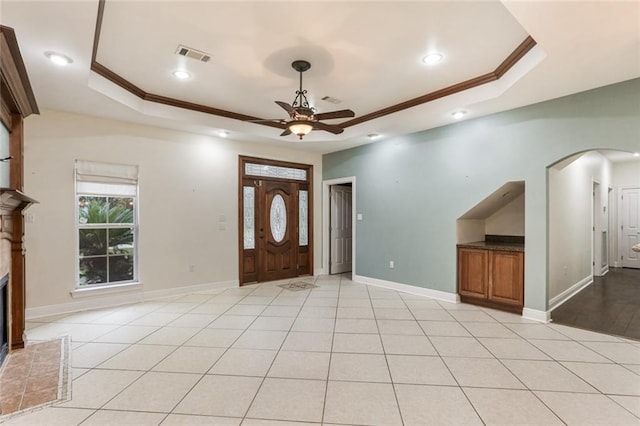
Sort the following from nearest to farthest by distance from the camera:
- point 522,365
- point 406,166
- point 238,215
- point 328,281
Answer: point 522,365 → point 406,166 → point 238,215 → point 328,281

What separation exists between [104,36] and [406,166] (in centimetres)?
439

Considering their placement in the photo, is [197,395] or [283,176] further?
[283,176]

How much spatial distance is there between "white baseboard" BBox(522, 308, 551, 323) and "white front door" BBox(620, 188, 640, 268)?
19.1ft

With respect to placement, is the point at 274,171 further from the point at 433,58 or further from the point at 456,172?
the point at 433,58

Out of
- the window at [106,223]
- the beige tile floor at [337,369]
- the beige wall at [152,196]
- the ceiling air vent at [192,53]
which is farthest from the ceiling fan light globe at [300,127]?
the window at [106,223]

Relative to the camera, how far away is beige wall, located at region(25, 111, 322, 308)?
13.4 feet

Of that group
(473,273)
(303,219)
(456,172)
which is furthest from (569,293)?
(303,219)

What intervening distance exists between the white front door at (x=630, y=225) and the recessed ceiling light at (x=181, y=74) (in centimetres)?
987

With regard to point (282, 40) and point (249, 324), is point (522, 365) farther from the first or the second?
point (282, 40)

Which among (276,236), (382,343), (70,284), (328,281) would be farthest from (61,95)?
(328,281)

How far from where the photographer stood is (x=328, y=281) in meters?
6.30

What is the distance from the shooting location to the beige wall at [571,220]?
423cm

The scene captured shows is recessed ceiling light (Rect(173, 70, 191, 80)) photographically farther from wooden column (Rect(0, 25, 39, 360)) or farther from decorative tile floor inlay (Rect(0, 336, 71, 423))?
decorative tile floor inlay (Rect(0, 336, 71, 423))

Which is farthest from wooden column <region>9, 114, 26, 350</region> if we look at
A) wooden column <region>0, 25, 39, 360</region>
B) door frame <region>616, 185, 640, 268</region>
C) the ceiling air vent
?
door frame <region>616, 185, 640, 268</region>
